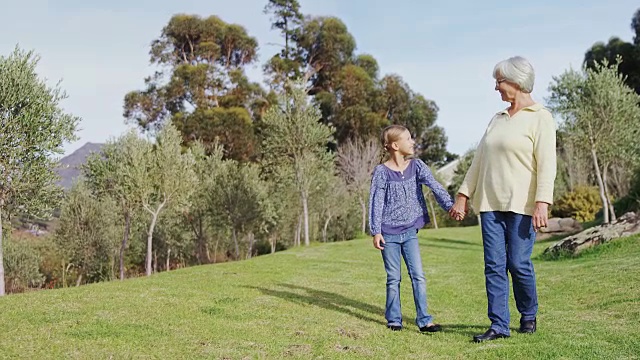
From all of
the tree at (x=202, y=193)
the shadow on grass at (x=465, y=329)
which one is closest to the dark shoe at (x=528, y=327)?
the shadow on grass at (x=465, y=329)

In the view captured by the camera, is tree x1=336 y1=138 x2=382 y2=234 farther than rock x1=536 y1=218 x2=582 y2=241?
Yes

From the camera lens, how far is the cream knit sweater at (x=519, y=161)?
566 cm

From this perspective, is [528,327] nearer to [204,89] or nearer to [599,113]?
Answer: [599,113]

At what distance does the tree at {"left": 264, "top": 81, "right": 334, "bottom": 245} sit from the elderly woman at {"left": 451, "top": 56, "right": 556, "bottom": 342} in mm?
24745

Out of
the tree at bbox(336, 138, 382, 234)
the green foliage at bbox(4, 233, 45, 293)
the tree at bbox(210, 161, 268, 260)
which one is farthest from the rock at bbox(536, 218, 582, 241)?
the green foliage at bbox(4, 233, 45, 293)

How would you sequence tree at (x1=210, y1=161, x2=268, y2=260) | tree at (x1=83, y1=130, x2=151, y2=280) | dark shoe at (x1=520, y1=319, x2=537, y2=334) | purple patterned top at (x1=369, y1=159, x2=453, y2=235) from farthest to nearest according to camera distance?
tree at (x1=210, y1=161, x2=268, y2=260), tree at (x1=83, y1=130, x2=151, y2=280), purple patterned top at (x1=369, y1=159, x2=453, y2=235), dark shoe at (x1=520, y1=319, x2=537, y2=334)

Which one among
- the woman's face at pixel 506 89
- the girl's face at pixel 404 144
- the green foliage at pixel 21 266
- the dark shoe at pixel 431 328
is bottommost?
the green foliage at pixel 21 266

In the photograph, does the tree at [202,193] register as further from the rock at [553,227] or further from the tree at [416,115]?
the tree at [416,115]

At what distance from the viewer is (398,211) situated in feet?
22.4

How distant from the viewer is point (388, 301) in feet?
22.2

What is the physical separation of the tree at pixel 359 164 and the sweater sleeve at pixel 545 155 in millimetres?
38642

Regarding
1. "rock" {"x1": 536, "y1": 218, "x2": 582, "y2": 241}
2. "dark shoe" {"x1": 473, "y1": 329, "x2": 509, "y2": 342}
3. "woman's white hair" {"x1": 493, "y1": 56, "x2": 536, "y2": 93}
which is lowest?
"dark shoe" {"x1": 473, "y1": 329, "x2": 509, "y2": 342}

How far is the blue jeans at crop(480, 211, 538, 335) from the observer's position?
226 inches

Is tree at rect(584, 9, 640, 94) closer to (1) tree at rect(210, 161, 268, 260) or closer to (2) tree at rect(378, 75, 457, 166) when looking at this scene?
(2) tree at rect(378, 75, 457, 166)
